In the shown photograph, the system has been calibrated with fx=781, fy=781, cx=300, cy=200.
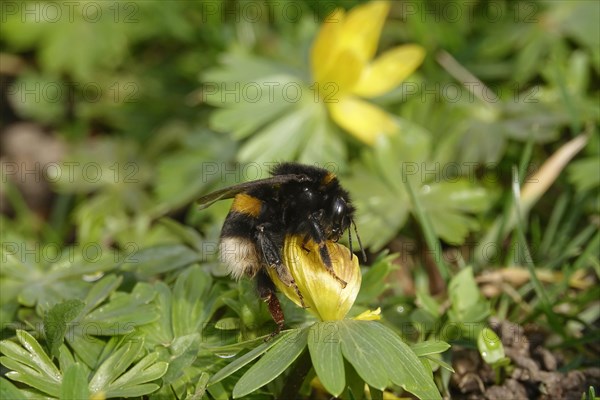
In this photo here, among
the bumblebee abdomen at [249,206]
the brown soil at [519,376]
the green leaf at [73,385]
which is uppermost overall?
the bumblebee abdomen at [249,206]

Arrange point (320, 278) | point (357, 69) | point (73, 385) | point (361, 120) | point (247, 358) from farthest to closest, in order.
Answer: point (361, 120), point (357, 69), point (320, 278), point (247, 358), point (73, 385)

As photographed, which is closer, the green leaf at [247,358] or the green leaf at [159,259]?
the green leaf at [247,358]

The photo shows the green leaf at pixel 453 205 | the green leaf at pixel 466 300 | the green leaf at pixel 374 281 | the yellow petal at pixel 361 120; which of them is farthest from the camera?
the yellow petal at pixel 361 120

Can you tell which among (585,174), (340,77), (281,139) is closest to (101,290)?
(281,139)

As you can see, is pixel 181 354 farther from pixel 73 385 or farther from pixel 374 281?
pixel 374 281

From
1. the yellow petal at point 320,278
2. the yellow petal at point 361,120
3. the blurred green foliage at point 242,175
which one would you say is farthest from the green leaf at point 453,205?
the yellow petal at point 320,278

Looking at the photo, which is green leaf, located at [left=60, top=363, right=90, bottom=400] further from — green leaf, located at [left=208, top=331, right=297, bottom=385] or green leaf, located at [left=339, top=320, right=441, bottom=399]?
green leaf, located at [left=339, top=320, right=441, bottom=399]

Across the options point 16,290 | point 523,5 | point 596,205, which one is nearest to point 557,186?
point 596,205

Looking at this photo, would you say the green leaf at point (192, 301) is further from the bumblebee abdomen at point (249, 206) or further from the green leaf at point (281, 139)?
the green leaf at point (281, 139)
